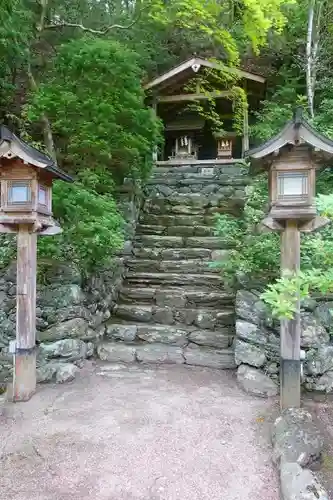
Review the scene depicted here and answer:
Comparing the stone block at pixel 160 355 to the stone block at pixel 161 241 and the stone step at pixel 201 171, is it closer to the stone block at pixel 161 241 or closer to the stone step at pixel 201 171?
the stone block at pixel 161 241

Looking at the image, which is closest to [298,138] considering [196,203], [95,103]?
[95,103]

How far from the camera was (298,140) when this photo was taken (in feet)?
13.2

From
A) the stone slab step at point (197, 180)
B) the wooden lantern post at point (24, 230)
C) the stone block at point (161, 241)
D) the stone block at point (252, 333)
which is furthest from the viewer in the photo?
the stone slab step at point (197, 180)

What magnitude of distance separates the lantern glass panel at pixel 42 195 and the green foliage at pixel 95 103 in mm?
2043

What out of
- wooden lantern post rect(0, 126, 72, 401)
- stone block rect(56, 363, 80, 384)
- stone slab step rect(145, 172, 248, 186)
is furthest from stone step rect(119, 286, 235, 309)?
stone slab step rect(145, 172, 248, 186)

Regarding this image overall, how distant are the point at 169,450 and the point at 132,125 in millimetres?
5562

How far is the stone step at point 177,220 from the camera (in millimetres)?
8844

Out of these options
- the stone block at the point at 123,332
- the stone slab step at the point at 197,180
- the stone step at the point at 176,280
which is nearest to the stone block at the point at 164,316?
the stone block at the point at 123,332

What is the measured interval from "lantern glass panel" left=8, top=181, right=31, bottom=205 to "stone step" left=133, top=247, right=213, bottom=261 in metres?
3.47

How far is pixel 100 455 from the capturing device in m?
3.41

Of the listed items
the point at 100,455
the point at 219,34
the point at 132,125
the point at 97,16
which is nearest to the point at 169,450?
the point at 100,455

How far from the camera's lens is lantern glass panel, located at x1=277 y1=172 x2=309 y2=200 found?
166 inches

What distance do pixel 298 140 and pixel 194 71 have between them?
31.0ft

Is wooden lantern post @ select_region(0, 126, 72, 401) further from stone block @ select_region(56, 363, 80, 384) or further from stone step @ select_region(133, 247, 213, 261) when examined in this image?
stone step @ select_region(133, 247, 213, 261)
